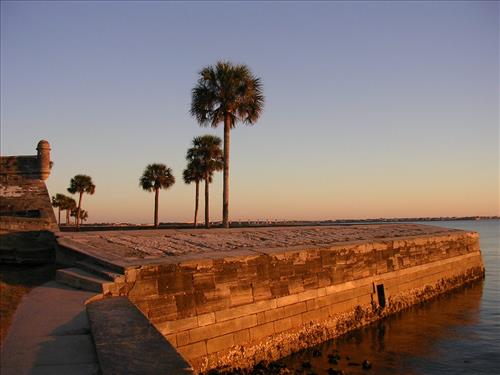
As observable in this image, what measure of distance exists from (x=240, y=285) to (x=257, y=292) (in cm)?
61

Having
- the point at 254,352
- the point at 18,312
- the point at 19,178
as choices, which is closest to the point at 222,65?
the point at 19,178

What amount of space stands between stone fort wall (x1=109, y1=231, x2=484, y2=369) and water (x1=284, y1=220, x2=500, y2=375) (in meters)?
0.79

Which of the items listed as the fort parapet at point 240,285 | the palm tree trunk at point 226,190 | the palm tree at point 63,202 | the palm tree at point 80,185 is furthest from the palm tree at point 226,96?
the palm tree at point 63,202

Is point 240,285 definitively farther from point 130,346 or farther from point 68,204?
point 68,204

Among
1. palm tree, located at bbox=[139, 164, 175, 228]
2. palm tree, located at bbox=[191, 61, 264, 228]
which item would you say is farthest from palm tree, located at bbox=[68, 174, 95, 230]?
palm tree, located at bbox=[191, 61, 264, 228]

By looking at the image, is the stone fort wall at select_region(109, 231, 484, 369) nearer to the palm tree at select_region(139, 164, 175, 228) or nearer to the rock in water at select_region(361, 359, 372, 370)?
the rock in water at select_region(361, 359, 372, 370)

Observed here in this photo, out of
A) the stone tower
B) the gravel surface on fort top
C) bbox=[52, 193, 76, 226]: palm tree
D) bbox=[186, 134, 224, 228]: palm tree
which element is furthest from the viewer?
bbox=[52, 193, 76, 226]: palm tree

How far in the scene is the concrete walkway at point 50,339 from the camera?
14.2 feet

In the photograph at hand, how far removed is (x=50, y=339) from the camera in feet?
16.8

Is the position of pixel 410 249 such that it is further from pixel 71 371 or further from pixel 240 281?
pixel 71 371

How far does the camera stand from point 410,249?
1941 cm

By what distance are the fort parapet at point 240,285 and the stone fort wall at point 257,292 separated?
21mm

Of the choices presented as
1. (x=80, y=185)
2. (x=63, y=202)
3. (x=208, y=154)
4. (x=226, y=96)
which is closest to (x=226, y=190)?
(x=226, y=96)

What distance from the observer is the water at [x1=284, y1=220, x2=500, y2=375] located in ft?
35.3
